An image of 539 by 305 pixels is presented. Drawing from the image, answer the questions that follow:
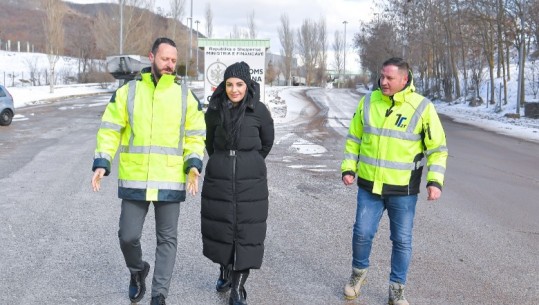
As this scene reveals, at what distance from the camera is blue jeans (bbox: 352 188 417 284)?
4.30 meters

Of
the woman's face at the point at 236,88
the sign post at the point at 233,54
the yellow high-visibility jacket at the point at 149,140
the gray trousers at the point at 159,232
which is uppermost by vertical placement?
the sign post at the point at 233,54

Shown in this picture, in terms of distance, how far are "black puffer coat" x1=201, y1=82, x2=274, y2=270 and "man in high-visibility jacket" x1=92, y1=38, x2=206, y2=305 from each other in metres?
0.17

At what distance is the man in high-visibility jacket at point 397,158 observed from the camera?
4234 millimetres

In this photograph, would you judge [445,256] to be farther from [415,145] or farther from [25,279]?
[25,279]

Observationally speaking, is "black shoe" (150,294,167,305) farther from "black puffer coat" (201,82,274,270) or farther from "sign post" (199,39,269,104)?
"sign post" (199,39,269,104)

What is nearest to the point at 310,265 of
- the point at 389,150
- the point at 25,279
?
the point at 389,150

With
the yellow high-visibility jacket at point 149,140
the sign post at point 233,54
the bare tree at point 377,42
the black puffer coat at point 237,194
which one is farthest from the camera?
the bare tree at point 377,42

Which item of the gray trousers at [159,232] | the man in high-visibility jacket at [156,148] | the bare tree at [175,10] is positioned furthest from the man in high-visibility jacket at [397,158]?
the bare tree at [175,10]

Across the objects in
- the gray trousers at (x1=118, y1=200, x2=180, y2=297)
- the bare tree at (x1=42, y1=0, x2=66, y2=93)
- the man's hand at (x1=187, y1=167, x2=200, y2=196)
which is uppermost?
the bare tree at (x1=42, y1=0, x2=66, y2=93)

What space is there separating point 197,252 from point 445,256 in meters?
2.37

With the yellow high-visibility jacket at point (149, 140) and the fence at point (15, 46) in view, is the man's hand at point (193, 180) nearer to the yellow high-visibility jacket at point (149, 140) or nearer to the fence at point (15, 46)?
the yellow high-visibility jacket at point (149, 140)

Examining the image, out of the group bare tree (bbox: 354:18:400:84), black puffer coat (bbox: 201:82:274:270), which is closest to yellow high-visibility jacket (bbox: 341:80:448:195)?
black puffer coat (bbox: 201:82:274:270)

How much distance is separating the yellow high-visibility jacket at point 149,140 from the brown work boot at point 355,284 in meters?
1.48

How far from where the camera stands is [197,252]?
18.0ft
